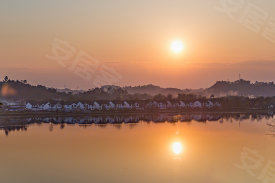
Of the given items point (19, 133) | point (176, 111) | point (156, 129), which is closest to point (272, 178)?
point (156, 129)

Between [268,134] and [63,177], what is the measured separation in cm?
2700

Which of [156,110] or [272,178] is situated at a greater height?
[156,110]

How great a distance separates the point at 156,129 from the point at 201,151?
57.0 ft

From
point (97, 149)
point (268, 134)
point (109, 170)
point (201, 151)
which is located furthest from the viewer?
point (268, 134)

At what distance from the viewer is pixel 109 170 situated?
24312mm

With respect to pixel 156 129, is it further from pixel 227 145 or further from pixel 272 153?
pixel 272 153

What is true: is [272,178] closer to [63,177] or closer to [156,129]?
[63,177]

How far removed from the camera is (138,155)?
29.5m

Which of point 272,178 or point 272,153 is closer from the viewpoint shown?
point 272,178

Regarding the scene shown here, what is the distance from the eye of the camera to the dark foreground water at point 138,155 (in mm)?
22594

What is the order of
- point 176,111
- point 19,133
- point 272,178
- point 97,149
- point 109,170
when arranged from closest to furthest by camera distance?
point 272,178 < point 109,170 < point 97,149 < point 19,133 < point 176,111

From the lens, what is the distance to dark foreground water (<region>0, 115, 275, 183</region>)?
22.6 metres

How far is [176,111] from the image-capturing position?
77938 millimetres

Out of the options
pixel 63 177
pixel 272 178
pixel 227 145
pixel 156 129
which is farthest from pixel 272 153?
pixel 156 129
